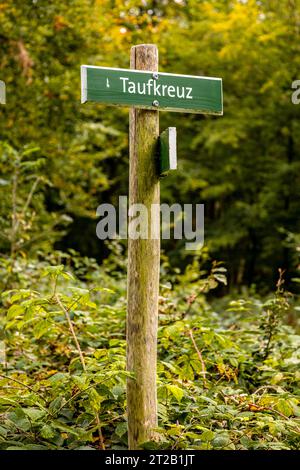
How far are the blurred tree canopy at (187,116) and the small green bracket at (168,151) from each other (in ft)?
18.4

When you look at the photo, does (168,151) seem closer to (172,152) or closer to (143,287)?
(172,152)

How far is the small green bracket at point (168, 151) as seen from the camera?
2.68 metres

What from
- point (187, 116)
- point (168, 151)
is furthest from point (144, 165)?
point (187, 116)

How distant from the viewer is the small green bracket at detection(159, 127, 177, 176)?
268 cm

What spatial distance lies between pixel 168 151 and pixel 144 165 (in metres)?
0.15

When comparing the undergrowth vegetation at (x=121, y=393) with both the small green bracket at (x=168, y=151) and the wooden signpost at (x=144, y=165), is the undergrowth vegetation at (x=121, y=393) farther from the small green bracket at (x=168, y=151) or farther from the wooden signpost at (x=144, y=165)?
the small green bracket at (x=168, y=151)

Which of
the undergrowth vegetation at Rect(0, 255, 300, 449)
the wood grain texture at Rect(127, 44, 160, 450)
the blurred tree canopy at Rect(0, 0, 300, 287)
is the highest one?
the blurred tree canopy at Rect(0, 0, 300, 287)

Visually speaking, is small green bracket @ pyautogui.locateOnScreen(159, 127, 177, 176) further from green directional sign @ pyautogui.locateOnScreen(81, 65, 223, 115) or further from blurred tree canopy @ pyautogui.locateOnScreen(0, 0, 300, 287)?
blurred tree canopy @ pyautogui.locateOnScreen(0, 0, 300, 287)

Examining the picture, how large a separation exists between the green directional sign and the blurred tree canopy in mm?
5566

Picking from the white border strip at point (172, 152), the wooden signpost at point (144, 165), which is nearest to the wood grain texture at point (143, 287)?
the wooden signpost at point (144, 165)

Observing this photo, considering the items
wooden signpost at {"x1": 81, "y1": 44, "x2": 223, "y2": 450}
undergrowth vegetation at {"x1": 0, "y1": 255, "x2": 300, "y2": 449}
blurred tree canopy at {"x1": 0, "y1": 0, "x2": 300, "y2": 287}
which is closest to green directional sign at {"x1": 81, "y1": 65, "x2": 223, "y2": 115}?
wooden signpost at {"x1": 81, "y1": 44, "x2": 223, "y2": 450}

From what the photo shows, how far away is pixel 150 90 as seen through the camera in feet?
9.15
